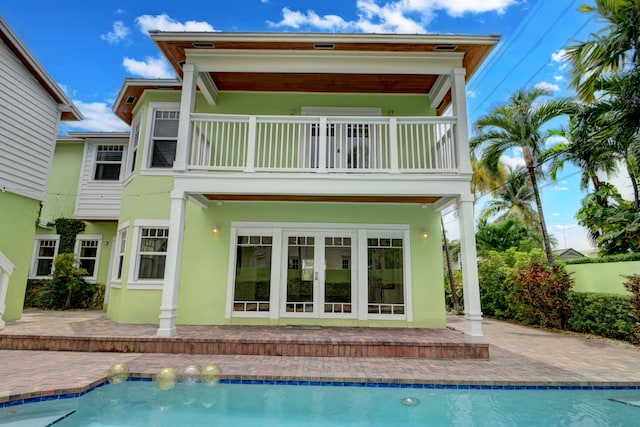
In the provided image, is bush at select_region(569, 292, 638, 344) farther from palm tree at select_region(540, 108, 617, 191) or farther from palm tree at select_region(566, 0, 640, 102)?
palm tree at select_region(566, 0, 640, 102)

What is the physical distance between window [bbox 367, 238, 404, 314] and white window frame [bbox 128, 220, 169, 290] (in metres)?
5.16

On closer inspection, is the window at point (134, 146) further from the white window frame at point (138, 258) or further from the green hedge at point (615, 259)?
the green hedge at point (615, 259)

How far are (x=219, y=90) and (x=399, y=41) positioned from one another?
4.84 metres

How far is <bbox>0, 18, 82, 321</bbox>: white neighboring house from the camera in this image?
811cm

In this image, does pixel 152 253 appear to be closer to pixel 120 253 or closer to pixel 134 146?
pixel 120 253

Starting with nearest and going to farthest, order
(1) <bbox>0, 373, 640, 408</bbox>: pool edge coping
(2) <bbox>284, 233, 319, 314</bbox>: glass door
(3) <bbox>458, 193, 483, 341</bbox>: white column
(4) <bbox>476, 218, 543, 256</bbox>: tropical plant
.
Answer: (1) <bbox>0, 373, 640, 408</bbox>: pool edge coping, (3) <bbox>458, 193, 483, 341</bbox>: white column, (2) <bbox>284, 233, 319, 314</bbox>: glass door, (4) <bbox>476, 218, 543, 256</bbox>: tropical plant

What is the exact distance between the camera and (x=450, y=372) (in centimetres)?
533

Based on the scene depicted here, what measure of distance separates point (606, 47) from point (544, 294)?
6.53 meters

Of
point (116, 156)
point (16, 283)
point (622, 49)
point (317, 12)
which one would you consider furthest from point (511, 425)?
point (317, 12)

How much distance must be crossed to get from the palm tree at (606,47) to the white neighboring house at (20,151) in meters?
13.8

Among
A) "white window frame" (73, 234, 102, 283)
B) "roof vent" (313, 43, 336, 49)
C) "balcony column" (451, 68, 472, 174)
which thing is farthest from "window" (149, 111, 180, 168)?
"balcony column" (451, 68, 472, 174)

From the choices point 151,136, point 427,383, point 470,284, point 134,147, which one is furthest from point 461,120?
point 134,147

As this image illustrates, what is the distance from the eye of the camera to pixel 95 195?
1180cm

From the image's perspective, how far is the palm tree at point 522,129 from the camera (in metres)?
10.4
